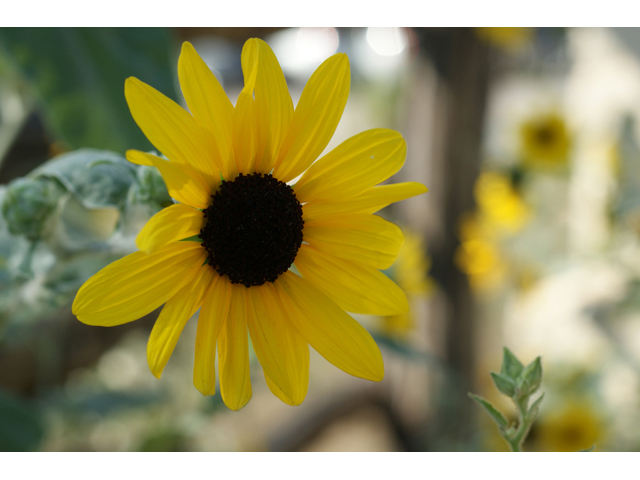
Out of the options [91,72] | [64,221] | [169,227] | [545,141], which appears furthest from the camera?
[545,141]

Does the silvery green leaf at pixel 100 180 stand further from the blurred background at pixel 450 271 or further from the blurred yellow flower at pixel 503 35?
the blurred yellow flower at pixel 503 35

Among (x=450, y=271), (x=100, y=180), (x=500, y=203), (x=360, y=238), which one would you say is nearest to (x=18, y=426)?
(x=100, y=180)

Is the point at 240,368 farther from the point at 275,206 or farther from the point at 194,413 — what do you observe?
the point at 194,413

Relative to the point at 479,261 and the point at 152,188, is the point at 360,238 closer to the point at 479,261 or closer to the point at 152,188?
the point at 152,188

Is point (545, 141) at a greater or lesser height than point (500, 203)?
greater

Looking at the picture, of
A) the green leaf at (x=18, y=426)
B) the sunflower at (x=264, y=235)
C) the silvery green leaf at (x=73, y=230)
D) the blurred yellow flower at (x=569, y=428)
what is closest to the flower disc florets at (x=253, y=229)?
the sunflower at (x=264, y=235)

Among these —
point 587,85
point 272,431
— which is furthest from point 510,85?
point 272,431

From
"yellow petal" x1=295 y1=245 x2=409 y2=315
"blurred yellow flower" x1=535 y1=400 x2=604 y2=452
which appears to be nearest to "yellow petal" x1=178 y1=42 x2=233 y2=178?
"yellow petal" x1=295 y1=245 x2=409 y2=315

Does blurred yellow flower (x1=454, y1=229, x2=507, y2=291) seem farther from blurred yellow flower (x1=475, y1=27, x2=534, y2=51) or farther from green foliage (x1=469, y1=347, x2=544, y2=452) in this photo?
green foliage (x1=469, y1=347, x2=544, y2=452)
